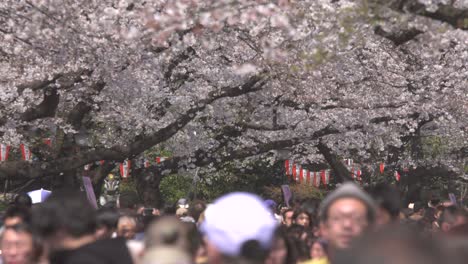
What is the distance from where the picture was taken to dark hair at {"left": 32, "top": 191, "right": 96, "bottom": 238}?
5.14 metres

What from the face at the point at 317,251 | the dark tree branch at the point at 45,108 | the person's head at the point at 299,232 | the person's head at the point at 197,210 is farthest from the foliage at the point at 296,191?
the face at the point at 317,251

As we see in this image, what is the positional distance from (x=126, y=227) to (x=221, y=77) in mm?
12017

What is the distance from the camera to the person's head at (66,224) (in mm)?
5113

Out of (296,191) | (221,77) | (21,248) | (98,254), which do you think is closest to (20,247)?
(21,248)

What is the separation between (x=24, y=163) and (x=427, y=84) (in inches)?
378

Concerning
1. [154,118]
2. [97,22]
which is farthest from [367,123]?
[97,22]

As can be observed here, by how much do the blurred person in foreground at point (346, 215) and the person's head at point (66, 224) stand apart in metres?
1.33

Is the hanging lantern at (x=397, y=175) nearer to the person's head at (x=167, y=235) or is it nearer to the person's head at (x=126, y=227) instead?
the person's head at (x=126, y=227)

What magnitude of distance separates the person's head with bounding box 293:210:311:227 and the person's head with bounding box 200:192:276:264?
527cm

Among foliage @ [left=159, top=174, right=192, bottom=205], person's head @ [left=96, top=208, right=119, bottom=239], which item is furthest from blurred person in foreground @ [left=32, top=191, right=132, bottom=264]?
foliage @ [left=159, top=174, right=192, bottom=205]

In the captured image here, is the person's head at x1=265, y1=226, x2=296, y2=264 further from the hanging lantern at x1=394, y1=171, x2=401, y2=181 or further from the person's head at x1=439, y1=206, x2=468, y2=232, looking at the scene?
the hanging lantern at x1=394, y1=171, x2=401, y2=181

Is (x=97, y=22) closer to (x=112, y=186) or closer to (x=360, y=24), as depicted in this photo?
(x=360, y=24)

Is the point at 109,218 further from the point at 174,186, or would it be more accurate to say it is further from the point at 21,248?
the point at 174,186

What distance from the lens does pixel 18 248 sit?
568 cm
